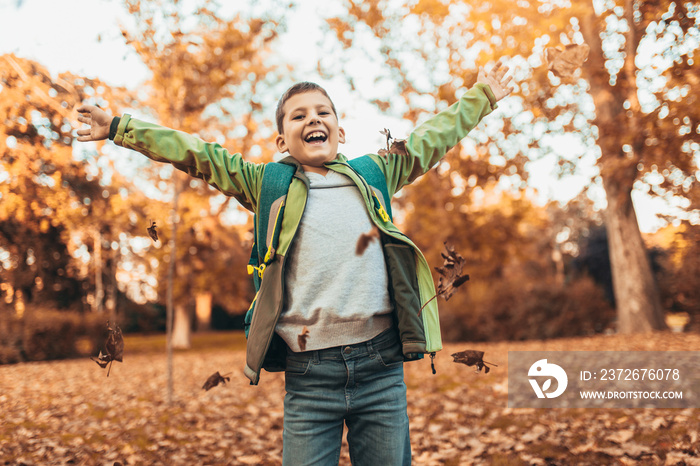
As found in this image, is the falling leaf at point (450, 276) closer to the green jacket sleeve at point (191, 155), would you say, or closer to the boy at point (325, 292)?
the boy at point (325, 292)

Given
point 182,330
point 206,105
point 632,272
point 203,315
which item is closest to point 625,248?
point 632,272

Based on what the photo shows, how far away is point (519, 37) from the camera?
6.30m

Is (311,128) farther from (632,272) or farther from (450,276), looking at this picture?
(632,272)

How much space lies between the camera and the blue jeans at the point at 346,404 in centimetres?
184

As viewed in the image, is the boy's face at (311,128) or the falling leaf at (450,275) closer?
the falling leaf at (450,275)

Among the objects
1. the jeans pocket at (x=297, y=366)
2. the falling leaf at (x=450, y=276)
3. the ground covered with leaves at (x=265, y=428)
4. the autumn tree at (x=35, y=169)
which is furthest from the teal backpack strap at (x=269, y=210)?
the autumn tree at (x=35, y=169)

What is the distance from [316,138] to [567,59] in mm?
1356

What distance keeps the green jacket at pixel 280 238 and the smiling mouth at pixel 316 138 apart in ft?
0.33

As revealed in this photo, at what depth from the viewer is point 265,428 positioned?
4.57m

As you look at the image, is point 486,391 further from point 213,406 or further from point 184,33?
point 184,33

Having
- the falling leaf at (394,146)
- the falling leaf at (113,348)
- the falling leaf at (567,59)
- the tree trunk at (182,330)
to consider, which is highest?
the falling leaf at (567,59)

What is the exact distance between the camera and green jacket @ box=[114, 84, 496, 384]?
6.12ft

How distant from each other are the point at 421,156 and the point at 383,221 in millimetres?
385

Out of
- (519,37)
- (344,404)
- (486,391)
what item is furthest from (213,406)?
(519,37)
